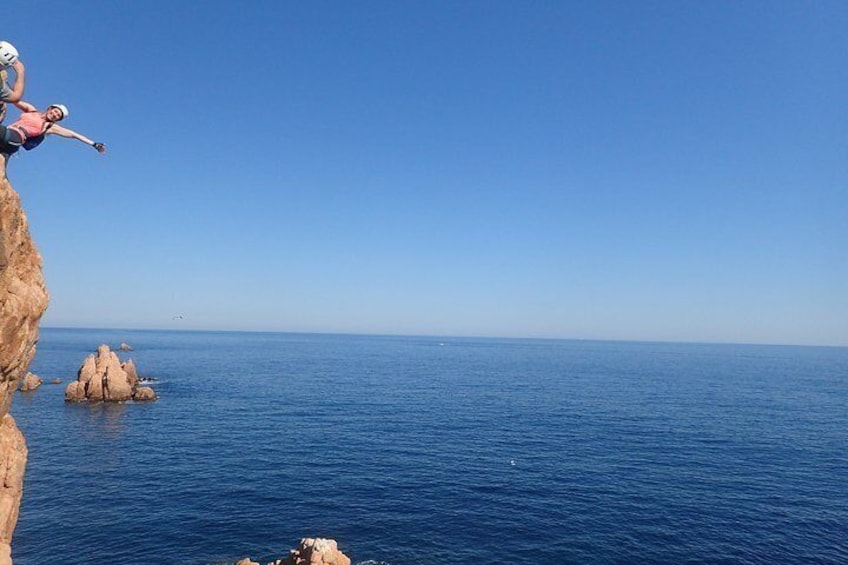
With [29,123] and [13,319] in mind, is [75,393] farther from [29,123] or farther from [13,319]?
[29,123]

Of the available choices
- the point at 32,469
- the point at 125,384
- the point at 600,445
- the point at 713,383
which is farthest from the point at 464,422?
the point at 713,383

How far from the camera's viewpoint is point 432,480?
5447 centimetres

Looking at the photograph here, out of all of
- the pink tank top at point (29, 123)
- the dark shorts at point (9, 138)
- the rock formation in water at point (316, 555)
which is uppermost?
the pink tank top at point (29, 123)

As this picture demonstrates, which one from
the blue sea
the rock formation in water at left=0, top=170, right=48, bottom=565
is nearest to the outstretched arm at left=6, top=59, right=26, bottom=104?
the rock formation in water at left=0, top=170, right=48, bottom=565

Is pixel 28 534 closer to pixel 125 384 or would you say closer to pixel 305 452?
pixel 305 452

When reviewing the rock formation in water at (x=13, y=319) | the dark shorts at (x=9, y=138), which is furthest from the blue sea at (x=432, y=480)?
the dark shorts at (x=9, y=138)

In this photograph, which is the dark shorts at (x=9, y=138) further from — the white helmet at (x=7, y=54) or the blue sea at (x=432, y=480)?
the blue sea at (x=432, y=480)

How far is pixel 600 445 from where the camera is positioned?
69.4 metres

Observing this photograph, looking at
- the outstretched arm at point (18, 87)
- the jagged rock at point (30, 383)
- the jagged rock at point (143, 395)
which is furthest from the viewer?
the jagged rock at point (30, 383)

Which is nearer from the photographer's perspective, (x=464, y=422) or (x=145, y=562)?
(x=145, y=562)

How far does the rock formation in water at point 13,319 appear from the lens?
774 inches

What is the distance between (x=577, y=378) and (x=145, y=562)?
137219 millimetres

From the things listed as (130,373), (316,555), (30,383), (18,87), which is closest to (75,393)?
(130,373)

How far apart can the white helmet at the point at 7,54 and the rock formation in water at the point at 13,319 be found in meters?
8.30
